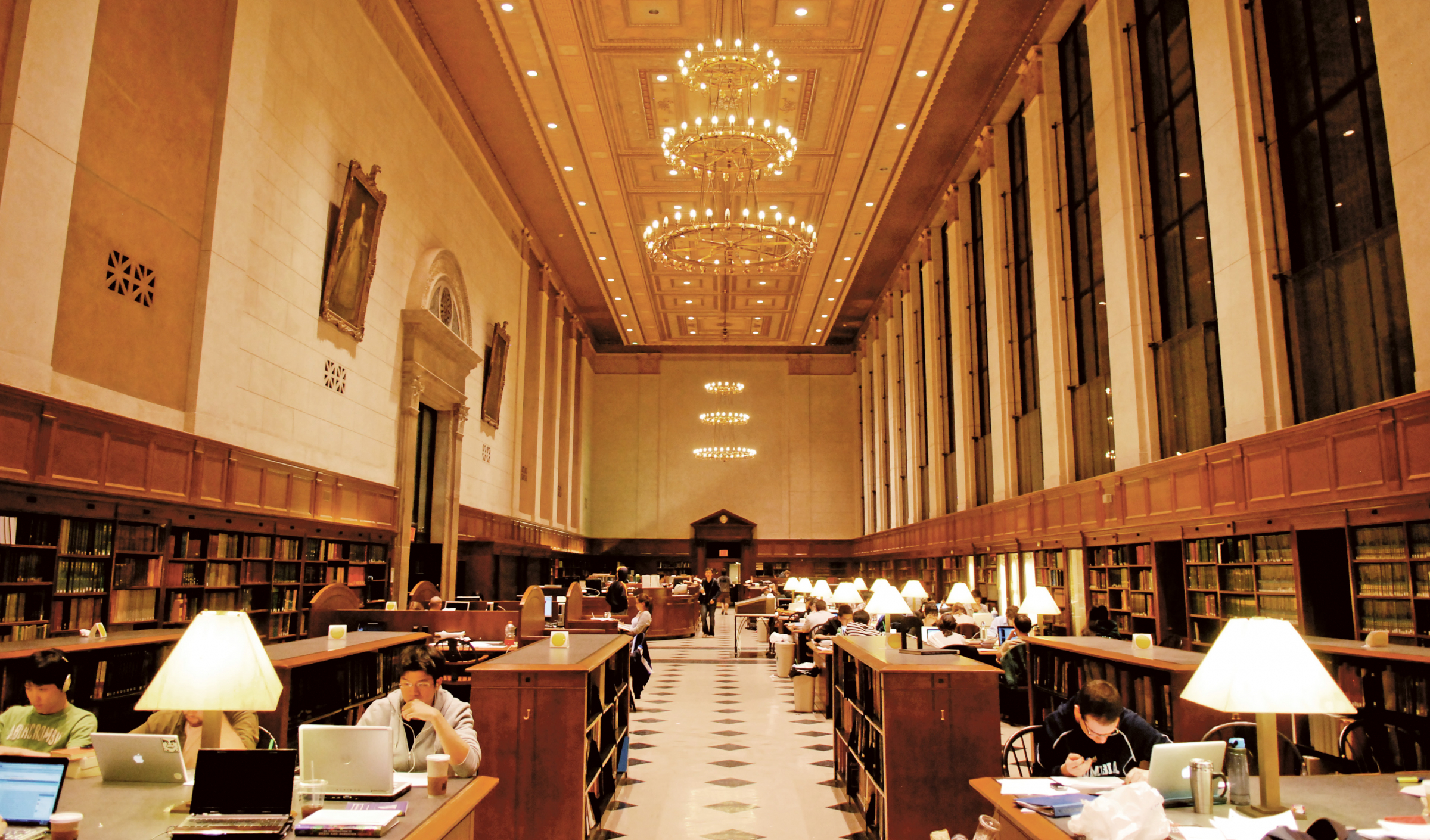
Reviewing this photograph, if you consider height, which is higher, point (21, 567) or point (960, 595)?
point (21, 567)

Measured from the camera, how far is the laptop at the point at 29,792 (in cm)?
242

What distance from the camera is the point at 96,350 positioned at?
21.6 feet

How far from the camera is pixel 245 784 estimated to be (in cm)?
246

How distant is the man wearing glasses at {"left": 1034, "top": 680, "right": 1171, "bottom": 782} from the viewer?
345 centimetres

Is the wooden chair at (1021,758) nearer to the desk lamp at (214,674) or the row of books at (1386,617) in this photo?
the row of books at (1386,617)

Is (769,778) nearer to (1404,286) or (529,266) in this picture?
(1404,286)

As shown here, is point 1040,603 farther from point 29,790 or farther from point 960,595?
point 29,790

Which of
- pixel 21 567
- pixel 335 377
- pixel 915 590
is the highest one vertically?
pixel 335 377

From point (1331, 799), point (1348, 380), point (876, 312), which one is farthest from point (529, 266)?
point (1331, 799)

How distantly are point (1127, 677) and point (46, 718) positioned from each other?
6062 millimetres

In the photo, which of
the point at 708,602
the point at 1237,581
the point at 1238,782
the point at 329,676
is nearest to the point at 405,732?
the point at 329,676

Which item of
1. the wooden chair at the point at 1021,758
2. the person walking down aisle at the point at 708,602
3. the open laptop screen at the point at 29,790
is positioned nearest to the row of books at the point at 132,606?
the open laptop screen at the point at 29,790

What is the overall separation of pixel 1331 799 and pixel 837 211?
55.8 ft

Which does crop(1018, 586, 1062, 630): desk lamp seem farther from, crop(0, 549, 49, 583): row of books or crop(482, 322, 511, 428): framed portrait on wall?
crop(482, 322, 511, 428): framed portrait on wall
